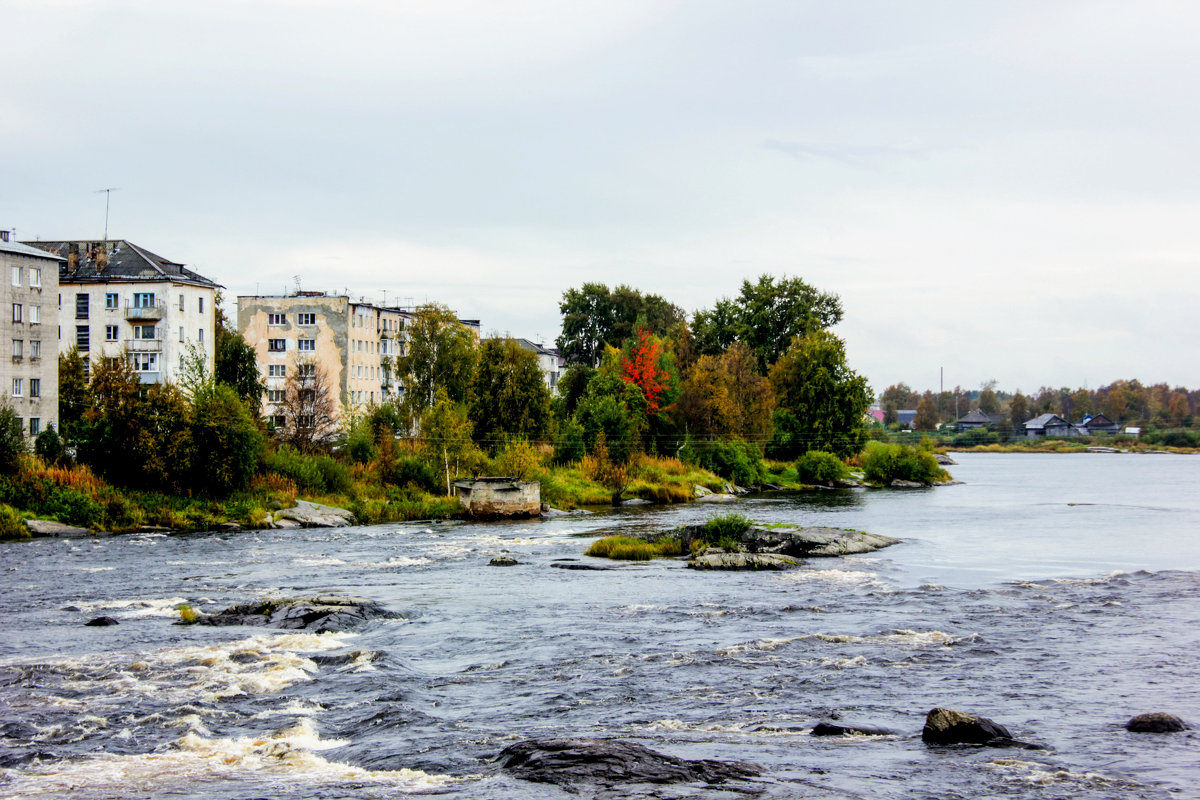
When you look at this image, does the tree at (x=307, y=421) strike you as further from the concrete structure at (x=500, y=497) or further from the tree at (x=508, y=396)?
the concrete structure at (x=500, y=497)

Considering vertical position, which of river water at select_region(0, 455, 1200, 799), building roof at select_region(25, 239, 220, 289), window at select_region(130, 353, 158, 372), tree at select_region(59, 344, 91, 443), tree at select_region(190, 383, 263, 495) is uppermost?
building roof at select_region(25, 239, 220, 289)

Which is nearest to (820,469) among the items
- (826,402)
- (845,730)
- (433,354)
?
(826,402)

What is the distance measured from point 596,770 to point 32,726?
29.6 feet

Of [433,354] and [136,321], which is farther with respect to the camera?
[433,354]

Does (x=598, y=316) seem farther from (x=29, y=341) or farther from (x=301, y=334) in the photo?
(x=29, y=341)

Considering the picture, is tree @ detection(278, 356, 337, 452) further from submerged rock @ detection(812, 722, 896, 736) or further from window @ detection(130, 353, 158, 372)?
submerged rock @ detection(812, 722, 896, 736)

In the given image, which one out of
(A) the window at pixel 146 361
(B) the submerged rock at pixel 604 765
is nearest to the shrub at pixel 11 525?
(B) the submerged rock at pixel 604 765

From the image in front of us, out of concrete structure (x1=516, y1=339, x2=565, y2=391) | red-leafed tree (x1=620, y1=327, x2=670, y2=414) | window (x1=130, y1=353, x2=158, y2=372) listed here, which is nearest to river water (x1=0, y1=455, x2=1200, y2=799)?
window (x1=130, y1=353, x2=158, y2=372)

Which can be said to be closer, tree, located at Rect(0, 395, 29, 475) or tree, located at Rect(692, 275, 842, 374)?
tree, located at Rect(0, 395, 29, 475)

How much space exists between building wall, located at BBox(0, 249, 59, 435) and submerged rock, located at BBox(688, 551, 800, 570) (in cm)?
3941

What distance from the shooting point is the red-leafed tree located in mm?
90375

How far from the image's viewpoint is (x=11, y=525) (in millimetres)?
43625

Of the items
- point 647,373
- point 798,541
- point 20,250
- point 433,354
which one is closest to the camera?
point 798,541

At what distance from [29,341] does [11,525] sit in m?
19.3
